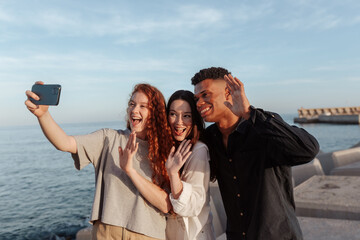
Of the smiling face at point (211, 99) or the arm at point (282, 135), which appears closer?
the arm at point (282, 135)

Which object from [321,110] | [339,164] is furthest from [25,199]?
[321,110]

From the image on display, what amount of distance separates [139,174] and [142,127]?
452 millimetres

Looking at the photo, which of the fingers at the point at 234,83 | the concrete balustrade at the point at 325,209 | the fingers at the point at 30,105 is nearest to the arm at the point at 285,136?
the fingers at the point at 234,83

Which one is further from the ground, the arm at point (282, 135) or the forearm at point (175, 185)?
the arm at point (282, 135)

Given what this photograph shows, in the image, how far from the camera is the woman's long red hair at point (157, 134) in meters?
2.59

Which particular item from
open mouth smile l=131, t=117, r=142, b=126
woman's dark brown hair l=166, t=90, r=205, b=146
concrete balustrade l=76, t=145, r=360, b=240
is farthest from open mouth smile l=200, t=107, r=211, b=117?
concrete balustrade l=76, t=145, r=360, b=240

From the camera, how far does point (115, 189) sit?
2.47 m

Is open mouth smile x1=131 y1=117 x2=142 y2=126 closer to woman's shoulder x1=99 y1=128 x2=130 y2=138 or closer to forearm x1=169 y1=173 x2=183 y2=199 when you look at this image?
woman's shoulder x1=99 y1=128 x2=130 y2=138

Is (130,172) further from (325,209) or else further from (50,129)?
(325,209)

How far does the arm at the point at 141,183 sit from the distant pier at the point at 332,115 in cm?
6992

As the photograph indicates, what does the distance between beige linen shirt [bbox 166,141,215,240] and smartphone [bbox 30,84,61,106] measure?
3.87 ft

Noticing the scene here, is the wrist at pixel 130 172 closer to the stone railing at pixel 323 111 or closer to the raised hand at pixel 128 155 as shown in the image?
the raised hand at pixel 128 155

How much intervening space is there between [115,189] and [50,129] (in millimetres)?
709

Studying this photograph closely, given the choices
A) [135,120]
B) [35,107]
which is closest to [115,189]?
[135,120]
